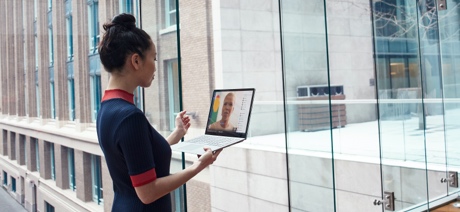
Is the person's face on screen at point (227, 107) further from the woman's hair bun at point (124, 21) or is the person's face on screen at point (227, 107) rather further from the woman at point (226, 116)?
the woman's hair bun at point (124, 21)

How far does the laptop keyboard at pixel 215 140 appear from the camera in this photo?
4.91 ft

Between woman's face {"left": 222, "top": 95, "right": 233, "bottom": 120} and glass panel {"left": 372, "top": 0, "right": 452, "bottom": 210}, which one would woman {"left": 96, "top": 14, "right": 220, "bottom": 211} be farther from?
glass panel {"left": 372, "top": 0, "right": 452, "bottom": 210}

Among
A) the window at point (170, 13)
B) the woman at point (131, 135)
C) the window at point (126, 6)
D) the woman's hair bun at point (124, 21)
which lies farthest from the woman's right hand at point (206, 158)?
the window at point (126, 6)

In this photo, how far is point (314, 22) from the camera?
2.52m

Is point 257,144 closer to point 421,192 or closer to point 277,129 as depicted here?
point 277,129

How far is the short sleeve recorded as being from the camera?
3.76 feet

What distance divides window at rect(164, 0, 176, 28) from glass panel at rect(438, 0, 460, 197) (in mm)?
2927

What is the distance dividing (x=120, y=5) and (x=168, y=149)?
172 centimetres

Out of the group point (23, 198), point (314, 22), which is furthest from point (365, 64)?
point (23, 198)

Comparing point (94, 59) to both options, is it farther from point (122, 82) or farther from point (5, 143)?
point (122, 82)

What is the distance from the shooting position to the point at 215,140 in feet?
5.24

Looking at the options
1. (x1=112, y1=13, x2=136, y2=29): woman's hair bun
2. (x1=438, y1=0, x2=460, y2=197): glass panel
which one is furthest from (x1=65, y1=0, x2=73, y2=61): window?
(x1=438, y1=0, x2=460, y2=197): glass panel

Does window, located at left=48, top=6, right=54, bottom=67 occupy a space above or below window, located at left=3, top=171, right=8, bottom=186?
above

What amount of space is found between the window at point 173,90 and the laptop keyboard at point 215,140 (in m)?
0.50
